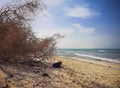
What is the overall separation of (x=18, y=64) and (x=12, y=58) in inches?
16.0

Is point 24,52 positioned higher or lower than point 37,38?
lower

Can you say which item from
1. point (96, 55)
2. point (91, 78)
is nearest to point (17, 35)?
point (91, 78)

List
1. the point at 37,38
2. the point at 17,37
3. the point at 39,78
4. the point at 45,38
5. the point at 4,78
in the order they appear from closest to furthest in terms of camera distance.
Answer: the point at 4,78, the point at 39,78, the point at 17,37, the point at 37,38, the point at 45,38

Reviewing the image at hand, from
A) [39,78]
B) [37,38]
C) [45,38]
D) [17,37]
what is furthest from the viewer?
[45,38]

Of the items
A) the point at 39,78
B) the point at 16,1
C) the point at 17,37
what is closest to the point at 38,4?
the point at 16,1

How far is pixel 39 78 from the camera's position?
7.29 meters

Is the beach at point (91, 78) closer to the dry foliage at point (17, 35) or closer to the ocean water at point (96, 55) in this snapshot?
the dry foliage at point (17, 35)

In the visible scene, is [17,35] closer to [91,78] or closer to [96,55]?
[91,78]

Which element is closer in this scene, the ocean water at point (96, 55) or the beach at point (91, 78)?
the beach at point (91, 78)

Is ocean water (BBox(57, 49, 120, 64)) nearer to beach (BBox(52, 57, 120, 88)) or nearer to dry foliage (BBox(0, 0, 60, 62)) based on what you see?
beach (BBox(52, 57, 120, 88))

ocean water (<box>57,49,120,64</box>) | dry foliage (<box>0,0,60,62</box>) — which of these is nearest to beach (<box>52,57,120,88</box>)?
dry foliage (<box>0,0,60,62</box>)

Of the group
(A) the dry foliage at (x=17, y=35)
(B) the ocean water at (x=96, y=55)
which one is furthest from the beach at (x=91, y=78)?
(B) the ocean water at (x=96, y=55)

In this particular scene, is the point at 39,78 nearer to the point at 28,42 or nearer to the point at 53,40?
the point at 28,42

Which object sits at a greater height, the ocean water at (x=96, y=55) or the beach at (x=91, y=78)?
the beach at (x=91, y=78)
